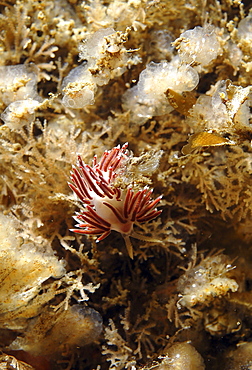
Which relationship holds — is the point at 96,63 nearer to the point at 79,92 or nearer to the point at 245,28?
the point at 79,92

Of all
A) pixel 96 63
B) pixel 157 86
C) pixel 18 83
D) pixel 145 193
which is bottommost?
pixel 145 193

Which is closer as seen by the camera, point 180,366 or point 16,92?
point 180,366

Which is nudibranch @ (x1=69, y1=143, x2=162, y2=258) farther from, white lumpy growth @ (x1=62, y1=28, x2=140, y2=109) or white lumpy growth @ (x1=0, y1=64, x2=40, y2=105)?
white lumpy growth @ (x1=0, y1=64, x2=40, y2=105)

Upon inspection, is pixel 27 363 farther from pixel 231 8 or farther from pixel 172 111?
pixel 231 8

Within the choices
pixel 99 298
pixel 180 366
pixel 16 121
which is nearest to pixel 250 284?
pixel 180 366

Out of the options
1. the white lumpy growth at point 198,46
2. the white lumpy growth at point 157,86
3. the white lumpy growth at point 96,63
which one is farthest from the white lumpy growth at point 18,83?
the white lumpy growth at point 198,46

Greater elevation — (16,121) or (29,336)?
(16,121)

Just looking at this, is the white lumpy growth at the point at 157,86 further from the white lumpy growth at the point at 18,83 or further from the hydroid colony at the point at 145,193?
the white lumpy growth at the point at 18,83

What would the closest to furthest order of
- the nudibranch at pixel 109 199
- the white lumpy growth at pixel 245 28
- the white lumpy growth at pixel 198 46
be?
the nudibranch at pixel 109 199, the white lumpy growth at pixel 198 46, the white lumpy growth at pixel 245 28

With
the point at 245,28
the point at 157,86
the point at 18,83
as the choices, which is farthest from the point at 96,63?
the point at 245,28
